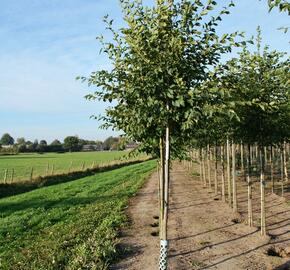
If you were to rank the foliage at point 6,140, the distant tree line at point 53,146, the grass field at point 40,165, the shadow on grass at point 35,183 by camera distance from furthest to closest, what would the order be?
the foliage at point 6,140 → the distant tree line at point 53,146 → the grass field at point 40,165 → the shadow on grass at point 35,183

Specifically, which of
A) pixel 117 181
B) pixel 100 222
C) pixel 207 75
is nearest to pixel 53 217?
pixel 100 222

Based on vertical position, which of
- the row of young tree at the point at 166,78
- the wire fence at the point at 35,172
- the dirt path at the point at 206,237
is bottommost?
the dirt path at the point at 206,237

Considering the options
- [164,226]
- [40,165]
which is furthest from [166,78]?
[40,165]

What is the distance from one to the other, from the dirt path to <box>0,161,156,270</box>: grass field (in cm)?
60

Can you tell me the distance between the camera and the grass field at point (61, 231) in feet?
29.1

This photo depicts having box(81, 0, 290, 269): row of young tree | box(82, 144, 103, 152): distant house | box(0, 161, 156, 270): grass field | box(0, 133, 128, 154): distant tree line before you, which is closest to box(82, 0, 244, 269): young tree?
box(81, 0, 290, 269): row of young tree

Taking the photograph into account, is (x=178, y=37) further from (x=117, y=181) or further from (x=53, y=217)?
(x=117, y=181)

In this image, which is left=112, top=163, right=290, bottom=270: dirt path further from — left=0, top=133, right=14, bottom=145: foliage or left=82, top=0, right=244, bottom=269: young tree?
left=0, top=133, right=14, bottom=145: foliage

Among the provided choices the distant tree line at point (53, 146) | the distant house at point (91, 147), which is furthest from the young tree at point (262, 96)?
the distant house at point (91, 147)

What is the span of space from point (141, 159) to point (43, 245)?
5135 cm

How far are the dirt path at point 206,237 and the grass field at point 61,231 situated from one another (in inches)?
23.7

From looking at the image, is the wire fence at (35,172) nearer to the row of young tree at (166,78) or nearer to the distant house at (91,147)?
the row of young tree at (166,78)

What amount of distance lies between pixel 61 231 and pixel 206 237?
4.25 m

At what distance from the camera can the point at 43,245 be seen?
10.4 meters
